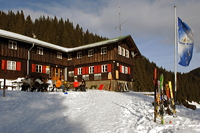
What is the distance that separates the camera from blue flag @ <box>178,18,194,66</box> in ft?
33.8

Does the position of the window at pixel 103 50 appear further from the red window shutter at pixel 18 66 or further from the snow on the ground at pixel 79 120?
the snow on the ground at pixel 79 120

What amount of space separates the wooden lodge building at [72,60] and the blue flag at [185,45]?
448 inches

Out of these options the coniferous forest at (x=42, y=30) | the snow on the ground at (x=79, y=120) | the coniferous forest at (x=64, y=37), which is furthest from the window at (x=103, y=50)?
the coniferous forest at (x=42, y=30)

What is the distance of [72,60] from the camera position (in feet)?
88.5

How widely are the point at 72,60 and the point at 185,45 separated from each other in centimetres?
1888

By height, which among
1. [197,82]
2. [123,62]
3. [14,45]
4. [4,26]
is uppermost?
[4,26]

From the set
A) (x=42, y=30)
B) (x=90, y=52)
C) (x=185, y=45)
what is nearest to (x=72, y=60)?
(x=90, y=52)

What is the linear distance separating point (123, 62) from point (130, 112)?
16.7 m

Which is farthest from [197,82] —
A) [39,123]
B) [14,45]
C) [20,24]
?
[39,123]

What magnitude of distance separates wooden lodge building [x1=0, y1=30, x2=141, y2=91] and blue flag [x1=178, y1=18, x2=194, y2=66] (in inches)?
448

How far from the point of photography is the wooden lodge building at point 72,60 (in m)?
20.2

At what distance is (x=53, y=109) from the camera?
27.7ft

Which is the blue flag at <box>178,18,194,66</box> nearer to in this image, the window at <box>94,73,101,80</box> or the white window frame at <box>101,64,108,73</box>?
→ the white window frame at <box>101,64,108,73</box>

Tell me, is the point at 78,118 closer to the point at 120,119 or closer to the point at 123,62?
the point at 120,119
